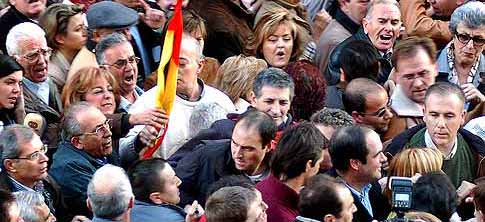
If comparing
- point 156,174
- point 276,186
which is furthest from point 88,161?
point 276,186

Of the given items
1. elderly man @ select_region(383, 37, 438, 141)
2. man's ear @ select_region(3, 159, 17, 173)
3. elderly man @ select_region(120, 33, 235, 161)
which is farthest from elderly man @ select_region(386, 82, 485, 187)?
man's ear @ select_region(3, 159, 17, 173)

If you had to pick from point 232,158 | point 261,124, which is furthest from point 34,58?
point 261,124

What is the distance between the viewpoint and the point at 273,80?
33.1 ft

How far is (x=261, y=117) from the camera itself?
9.30 meters

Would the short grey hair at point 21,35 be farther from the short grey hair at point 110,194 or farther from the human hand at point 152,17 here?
the short grey hair at point 110,194

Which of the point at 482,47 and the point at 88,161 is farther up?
Answer: the point at 482,47

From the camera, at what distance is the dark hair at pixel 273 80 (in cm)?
1008

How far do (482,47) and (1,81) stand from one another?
348 cm

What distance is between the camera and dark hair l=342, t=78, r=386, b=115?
10.3 m

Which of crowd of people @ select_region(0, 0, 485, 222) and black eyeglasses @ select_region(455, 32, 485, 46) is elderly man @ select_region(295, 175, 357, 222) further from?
black eyeglasses @ select_region(455, 32, 485, 46)

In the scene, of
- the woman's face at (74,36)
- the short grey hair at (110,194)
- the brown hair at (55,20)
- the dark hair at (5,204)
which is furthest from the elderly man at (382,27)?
the dark hair at (5,204)

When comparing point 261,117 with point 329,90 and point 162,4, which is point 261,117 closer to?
point 329,90

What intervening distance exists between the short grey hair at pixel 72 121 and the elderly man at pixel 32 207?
0.92 m

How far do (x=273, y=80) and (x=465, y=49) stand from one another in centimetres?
165
